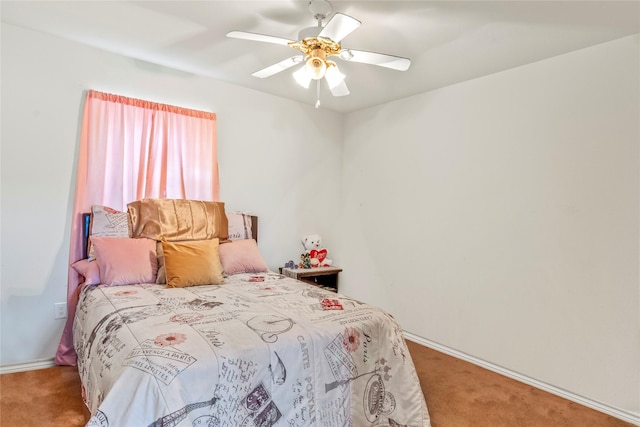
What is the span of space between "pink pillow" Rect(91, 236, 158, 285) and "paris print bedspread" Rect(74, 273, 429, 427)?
109mm

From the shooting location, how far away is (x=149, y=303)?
2055 mm

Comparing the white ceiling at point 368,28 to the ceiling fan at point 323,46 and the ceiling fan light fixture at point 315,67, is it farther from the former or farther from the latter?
the ceiling fan light fixture at point 315,67

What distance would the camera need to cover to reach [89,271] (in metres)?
2.55

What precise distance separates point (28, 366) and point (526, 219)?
3791mm

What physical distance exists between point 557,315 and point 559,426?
0.75m

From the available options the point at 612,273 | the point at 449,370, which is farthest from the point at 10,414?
the point at 612,273

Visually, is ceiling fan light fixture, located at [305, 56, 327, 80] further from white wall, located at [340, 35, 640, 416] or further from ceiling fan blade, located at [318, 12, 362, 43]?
white wall, located at [340, 35, 640, 416]

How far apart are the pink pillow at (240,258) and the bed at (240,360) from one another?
0.59 m

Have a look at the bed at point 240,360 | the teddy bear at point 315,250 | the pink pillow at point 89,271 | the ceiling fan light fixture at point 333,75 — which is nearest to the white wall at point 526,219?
the teddy bear at point 315,250

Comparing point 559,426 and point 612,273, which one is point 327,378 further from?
point 612,273

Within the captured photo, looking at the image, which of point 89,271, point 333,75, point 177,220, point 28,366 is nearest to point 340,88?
point 333,75

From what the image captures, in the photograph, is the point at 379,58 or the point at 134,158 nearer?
the point at 379,58

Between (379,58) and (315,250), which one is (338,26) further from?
(315,250)

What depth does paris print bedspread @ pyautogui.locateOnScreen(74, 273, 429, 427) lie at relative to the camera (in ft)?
4.38
